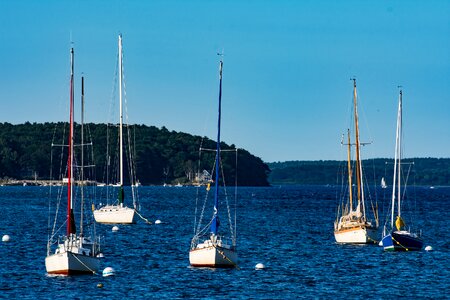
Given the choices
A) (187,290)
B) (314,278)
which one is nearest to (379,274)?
(314,278)

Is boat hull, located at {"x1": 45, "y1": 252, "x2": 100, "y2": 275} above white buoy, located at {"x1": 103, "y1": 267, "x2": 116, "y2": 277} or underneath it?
above

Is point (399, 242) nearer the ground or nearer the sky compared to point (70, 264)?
nearer the sky

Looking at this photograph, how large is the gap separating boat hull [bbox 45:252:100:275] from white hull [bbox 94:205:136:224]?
1790 inches

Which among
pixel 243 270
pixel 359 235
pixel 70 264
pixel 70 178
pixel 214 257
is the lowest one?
pixel 243 270

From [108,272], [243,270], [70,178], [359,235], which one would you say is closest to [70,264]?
[108,272]

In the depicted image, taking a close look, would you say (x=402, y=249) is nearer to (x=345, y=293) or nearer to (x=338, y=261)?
(x=338, y=261)

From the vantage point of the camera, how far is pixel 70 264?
59094 mm

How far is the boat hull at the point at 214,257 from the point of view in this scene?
207ft

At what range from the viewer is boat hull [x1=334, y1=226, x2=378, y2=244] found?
86.6m

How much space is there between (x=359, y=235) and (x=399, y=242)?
710cm

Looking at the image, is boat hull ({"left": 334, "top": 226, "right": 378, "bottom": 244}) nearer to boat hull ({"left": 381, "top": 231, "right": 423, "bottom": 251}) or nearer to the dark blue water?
the dark blue water

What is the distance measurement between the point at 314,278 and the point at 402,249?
18.1 meters

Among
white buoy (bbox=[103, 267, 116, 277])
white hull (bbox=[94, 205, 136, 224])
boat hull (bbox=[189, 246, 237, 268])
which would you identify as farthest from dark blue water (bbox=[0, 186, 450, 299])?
white hull (bbox=[94, 205, 136, 224])

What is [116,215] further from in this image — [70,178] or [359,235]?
[70,178]
